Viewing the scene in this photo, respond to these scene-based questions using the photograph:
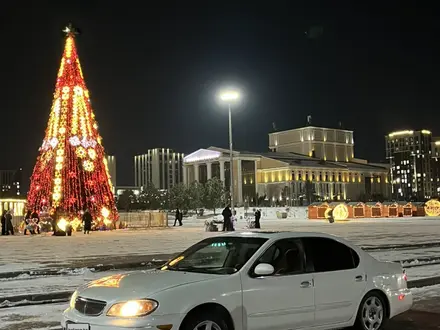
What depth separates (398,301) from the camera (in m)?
8.72

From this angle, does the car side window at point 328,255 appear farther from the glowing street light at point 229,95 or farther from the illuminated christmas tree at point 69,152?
the glowing street light at point 229,95

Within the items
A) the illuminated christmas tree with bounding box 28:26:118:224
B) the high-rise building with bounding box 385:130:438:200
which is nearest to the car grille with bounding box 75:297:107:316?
the illuminated christmas tree with bounding box 28:26:118:224

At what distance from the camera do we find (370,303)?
329 inches

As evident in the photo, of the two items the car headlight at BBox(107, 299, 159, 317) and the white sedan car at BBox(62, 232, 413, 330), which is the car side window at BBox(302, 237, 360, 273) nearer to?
the white sedan car at BBox(62, 232, 413, 330)

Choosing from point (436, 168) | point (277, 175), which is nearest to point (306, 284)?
point (277, 175)

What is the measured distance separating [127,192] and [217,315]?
127m

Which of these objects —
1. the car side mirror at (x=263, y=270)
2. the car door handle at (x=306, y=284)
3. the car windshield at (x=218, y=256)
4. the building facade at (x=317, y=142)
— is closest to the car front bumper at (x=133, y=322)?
the car windshield at (x=218, y=256)

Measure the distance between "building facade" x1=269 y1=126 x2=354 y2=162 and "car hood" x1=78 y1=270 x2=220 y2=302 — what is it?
164 metres

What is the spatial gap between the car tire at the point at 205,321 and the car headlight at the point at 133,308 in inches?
16.6

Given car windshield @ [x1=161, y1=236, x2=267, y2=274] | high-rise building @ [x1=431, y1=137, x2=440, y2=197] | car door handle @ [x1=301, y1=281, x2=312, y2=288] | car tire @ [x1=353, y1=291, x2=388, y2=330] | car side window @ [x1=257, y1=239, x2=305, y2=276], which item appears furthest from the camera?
high-rise building @ [x1=431, y1=137, x2=440, y2=197]

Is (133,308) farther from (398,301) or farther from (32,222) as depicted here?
(32,222)

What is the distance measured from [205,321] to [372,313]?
2.91 meters

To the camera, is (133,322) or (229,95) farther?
(229,95)

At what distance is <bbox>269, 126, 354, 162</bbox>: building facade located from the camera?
17012cm
